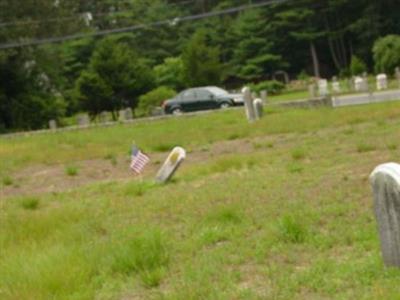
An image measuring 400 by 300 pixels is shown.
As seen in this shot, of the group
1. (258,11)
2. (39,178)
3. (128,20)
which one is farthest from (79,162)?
(128,20)

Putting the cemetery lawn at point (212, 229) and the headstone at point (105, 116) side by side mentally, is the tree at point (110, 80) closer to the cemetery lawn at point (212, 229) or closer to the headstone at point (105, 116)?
the headstone at point (105, 116)

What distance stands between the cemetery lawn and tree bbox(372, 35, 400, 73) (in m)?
32.0

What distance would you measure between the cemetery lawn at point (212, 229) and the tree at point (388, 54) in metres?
32.0

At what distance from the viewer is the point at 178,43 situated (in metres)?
65.8

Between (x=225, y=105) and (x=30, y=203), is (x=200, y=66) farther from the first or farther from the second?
(x=30, y=203)

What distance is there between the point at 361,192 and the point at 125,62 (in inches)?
1495

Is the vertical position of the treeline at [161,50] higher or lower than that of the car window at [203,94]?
higher

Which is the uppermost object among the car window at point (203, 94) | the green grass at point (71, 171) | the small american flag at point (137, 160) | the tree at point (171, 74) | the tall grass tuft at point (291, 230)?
the tree at point (171, 74)

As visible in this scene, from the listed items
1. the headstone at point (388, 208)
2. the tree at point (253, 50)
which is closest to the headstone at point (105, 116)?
the tree at point (253, 50)

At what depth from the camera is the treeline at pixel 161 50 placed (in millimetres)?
42938

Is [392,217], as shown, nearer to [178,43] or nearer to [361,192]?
[361,192]

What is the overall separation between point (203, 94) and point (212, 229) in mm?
30015

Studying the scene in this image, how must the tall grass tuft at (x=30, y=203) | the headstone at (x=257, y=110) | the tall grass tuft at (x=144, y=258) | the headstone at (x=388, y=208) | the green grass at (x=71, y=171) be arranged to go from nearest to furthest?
the headstone at (x=388, y=208), the tall grass tuft at (x=144, y=258), the tall grass tuft at (x=30, y=203), the green grass at (x=71, y=171), the headstone at (x=257, y=110)

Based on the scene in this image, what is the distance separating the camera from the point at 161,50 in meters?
65.4
